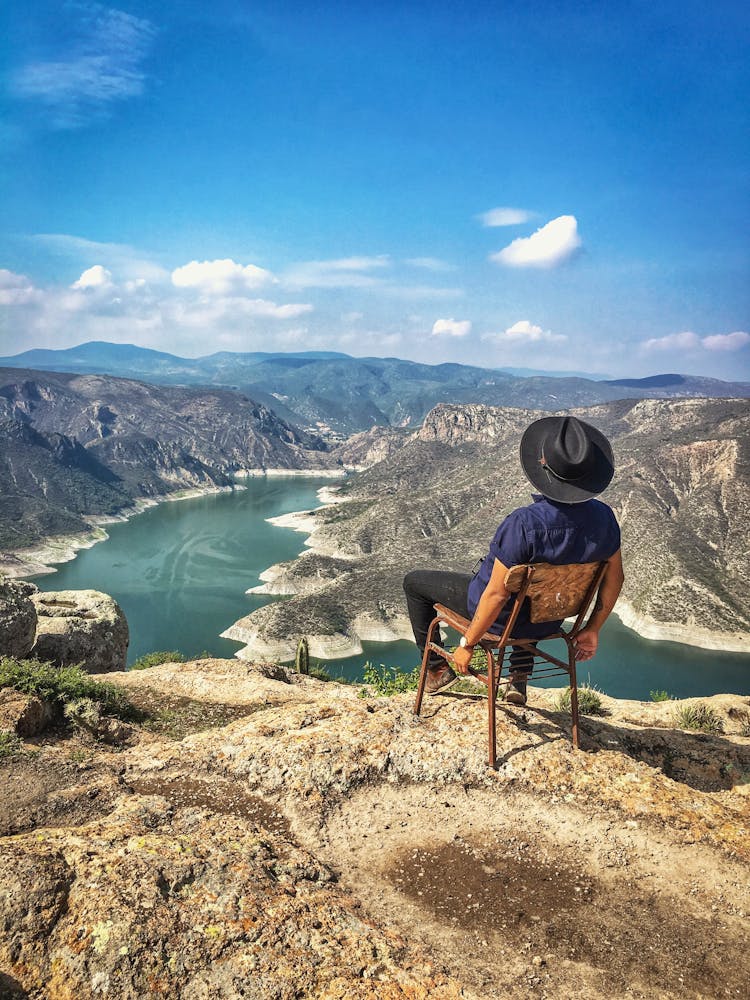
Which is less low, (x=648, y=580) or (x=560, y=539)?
(x=560, y=539)

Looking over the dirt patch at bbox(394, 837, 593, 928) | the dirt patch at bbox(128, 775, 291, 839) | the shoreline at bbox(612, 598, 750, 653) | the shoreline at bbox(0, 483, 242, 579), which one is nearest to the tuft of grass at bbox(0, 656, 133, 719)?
the dirt patch at bbox(128, 775, 291, 839)

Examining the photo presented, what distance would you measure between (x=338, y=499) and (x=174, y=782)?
167 meters

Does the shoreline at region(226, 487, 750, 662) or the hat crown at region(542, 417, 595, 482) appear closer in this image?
the hat crown at region(542, 417, 595, 482)

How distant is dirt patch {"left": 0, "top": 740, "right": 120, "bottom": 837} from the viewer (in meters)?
4.13

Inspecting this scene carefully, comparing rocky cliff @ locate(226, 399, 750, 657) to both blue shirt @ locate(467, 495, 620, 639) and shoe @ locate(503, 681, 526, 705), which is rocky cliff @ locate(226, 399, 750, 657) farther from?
blue shirt @ locate(467, 495, 620, 639)

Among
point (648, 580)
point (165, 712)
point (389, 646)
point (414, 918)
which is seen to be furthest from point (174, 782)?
point (648, 580)

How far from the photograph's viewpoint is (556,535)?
15.3 ft

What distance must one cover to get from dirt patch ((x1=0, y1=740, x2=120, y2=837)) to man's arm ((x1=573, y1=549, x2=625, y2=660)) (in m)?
4.11

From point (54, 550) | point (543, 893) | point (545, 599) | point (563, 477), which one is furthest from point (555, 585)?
point (54, 550)

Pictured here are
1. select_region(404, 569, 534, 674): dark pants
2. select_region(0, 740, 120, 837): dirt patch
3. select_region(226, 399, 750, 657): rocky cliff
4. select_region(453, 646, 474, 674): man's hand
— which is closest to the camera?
select_region(0, 740, 120, 837): dirt patch

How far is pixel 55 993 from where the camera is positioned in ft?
8.36

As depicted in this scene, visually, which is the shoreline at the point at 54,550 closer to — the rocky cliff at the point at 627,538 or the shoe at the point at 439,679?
the rocky cliff at the point at 627,538

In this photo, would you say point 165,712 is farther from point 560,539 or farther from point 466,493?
point 466,493

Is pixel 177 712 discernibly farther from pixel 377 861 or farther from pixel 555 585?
pixel 555 585
